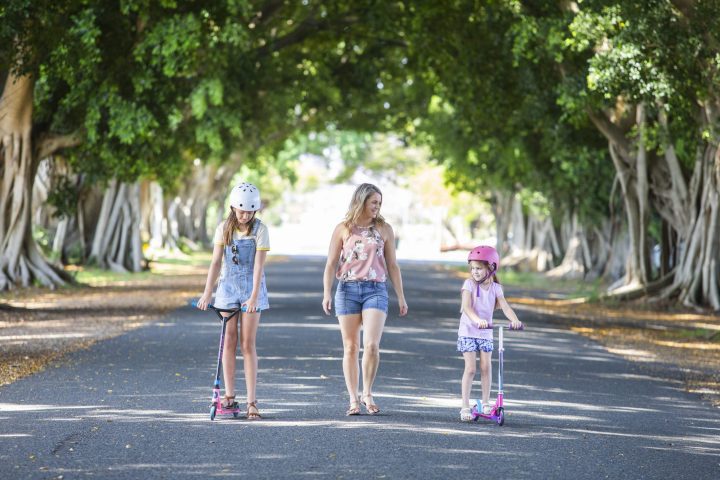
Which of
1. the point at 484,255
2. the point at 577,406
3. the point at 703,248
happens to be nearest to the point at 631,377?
the point at 577,406

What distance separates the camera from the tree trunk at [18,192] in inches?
967

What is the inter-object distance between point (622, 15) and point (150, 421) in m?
12.0

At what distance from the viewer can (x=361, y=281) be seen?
390 inches

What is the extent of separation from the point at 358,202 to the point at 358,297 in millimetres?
712

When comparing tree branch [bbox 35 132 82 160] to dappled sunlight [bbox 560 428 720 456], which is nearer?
dappled sunlight [bbox 560 428 720 456]

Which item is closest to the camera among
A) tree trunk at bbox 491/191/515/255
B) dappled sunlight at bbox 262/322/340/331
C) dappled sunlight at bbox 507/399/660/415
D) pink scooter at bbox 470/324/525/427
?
pink scooter at bbox 470/324/525/427

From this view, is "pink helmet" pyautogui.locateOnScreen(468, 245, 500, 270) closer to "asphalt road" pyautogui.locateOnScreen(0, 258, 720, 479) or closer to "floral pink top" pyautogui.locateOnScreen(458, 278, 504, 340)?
"floral pink top" pyautogui.locateOnScreen(458, 278, 504, 340)

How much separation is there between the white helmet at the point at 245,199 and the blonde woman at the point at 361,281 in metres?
0.70

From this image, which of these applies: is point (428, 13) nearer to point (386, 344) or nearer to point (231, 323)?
point (386, 344)

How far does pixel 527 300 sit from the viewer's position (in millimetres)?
29797

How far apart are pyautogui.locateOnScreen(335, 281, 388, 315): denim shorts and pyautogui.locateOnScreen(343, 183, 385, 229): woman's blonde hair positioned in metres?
0.45

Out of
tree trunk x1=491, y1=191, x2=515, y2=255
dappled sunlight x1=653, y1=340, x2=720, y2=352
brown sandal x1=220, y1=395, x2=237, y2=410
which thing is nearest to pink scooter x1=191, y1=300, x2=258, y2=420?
brown sandal x1=220, y1=395, x2=237, y2=410

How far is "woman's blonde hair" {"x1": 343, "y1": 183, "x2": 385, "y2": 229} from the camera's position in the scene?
387 inches

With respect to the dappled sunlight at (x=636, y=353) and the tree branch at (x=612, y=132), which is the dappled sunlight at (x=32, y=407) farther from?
the tree branch at (x=612, y=132)
